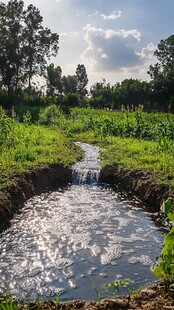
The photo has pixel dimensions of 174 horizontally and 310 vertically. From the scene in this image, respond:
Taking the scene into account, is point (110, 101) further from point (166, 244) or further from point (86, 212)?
point (166, 244)

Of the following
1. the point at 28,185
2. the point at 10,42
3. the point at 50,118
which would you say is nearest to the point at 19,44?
the point at 10,42

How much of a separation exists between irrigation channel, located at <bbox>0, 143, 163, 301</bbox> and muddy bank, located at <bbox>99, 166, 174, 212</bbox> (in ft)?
1.89

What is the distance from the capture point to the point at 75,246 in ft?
28.5

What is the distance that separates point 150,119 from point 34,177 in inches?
696

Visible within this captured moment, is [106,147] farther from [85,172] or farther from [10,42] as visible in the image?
[10,42]

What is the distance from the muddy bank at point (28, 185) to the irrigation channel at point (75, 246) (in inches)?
11.7

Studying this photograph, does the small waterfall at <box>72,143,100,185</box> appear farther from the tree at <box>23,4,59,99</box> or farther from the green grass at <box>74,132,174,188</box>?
the tree at <box>23,4,59,99</box>

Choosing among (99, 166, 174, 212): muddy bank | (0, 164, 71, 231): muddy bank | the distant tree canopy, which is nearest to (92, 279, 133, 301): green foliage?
(0, 164, 71, 231): muddy bank

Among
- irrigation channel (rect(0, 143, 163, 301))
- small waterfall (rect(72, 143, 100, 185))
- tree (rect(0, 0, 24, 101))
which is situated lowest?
irrigation channel (rect(0, 143, 163, 301))

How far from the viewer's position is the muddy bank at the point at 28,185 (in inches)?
414

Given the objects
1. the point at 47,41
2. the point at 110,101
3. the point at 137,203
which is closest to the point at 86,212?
the point at 137,203

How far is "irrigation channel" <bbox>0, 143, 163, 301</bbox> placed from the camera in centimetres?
690

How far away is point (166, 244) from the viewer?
5.03 meters

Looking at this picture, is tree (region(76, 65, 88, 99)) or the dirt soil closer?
the dirt soil
